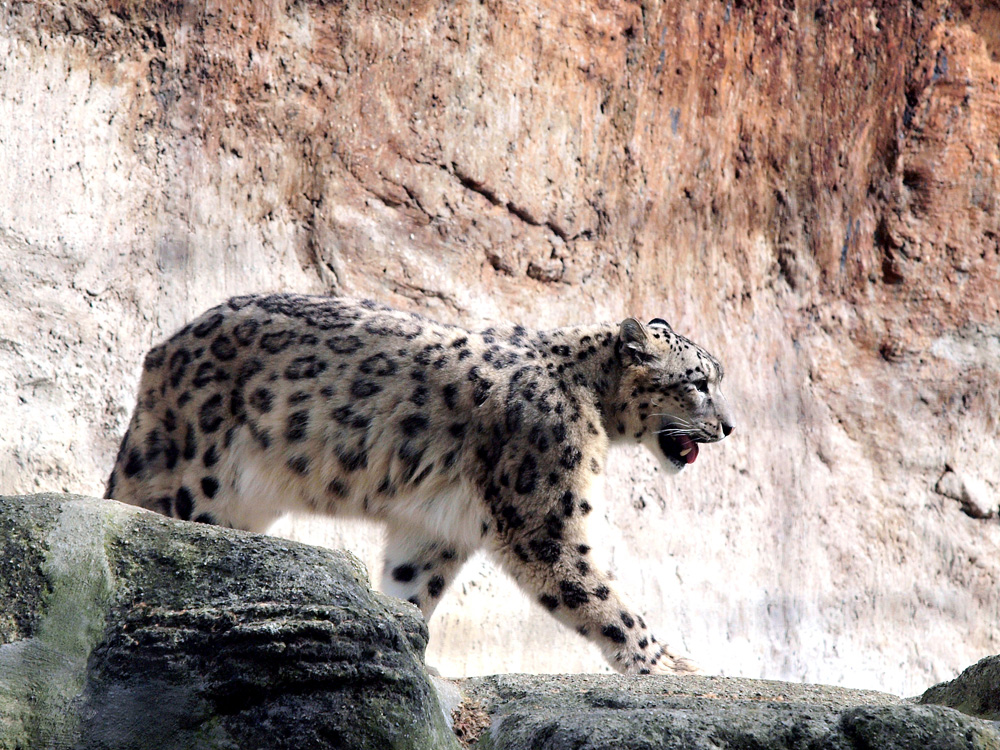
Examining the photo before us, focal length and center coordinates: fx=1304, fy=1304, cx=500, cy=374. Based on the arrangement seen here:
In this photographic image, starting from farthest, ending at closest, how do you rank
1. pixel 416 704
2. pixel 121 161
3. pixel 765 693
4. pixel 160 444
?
1. pixel 121 161
2. pixel 160 444
3. pixel 765 693
4. pixel 416 704

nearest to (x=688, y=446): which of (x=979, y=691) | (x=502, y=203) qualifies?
(x=502, y=203)

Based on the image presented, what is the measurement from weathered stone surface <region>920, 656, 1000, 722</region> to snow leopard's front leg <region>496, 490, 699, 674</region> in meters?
1.44

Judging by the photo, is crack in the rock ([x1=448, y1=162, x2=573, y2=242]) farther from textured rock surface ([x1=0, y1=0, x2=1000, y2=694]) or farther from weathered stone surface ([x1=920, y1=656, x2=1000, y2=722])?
weathered stone surface ([x1=920, y1=656, x2=1000, y2=722])

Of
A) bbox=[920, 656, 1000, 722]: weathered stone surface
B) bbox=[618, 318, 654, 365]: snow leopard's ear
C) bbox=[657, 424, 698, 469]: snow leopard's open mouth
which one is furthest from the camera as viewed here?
bbox=[657, 424, 698, 469]: snow leopard's open mouth

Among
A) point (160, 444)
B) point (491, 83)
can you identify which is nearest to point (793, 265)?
point (491, 83)

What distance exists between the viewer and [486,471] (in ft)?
17.1

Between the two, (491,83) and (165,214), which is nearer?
(165,214)

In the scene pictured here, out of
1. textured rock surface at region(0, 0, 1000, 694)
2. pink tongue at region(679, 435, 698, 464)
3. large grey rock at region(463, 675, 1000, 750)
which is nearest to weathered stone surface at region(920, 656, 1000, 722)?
large grey rock at region(463, 675, 1000, 750)

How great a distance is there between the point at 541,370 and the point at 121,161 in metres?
2.27

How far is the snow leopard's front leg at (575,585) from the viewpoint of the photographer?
4902 millimetres

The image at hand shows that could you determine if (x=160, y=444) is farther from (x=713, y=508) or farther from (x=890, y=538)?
(x=890, y=538)

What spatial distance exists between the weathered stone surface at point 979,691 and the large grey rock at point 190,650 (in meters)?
1.46

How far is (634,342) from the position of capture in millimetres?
5594

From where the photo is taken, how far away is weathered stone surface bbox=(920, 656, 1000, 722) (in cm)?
331
